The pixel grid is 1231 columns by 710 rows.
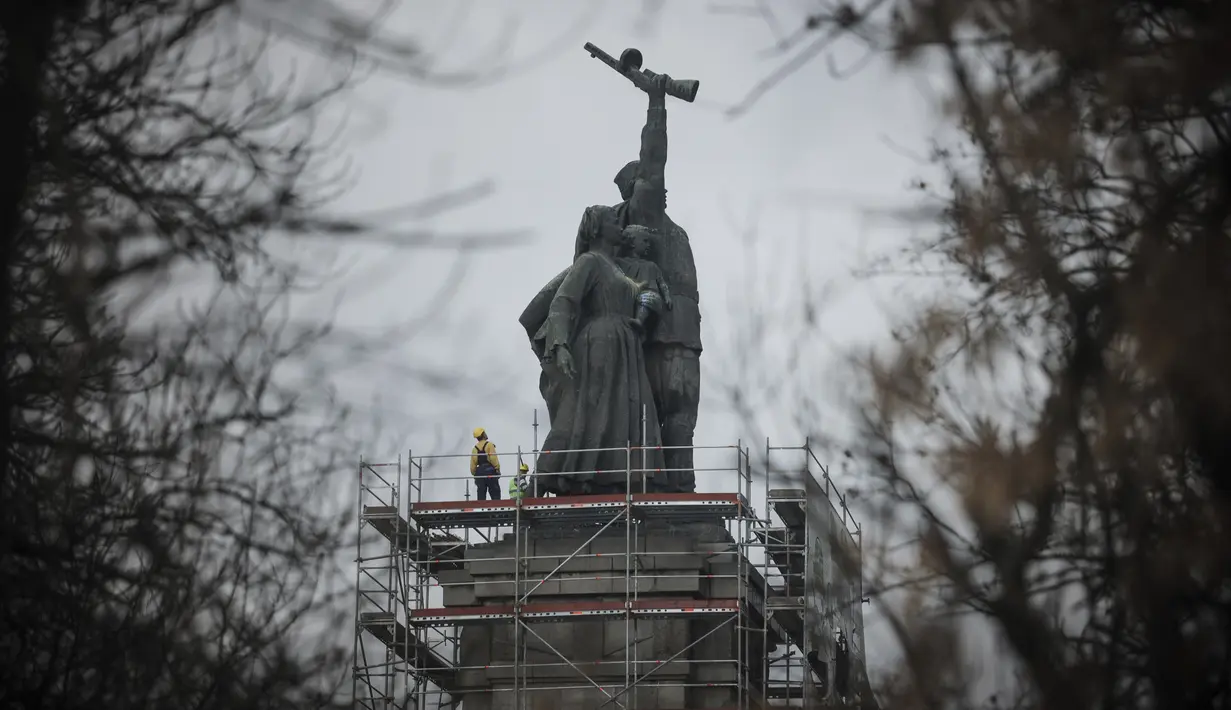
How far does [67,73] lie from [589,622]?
684 inches

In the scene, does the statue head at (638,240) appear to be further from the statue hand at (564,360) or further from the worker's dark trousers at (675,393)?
the statue hand at (564,360)

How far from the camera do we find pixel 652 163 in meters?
29.5

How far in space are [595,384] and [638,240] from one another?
2186 mm

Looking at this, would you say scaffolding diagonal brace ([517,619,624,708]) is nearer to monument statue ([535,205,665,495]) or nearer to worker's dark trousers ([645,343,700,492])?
monument statue ([535,205,665,495])

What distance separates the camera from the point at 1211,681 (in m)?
11.0

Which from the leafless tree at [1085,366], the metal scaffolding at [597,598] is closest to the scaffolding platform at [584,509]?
the metal scaffolding at [597,598]

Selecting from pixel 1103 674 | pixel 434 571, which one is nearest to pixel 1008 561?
pixel 1103 674

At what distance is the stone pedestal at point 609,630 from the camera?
26938mm

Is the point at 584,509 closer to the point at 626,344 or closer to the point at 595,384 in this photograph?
the point at 595,384

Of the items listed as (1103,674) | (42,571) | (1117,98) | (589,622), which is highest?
(589,622)

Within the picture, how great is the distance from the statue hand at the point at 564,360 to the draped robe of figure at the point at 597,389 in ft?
0.30

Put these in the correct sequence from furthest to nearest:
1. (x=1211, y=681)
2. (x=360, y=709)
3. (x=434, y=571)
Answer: (x=434, y=571) < (x=360, y=709) < (x=1211, y=681)

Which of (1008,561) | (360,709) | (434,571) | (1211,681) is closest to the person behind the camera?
(1008,561)

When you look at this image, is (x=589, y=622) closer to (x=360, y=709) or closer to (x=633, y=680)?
(x=633, y=680)
